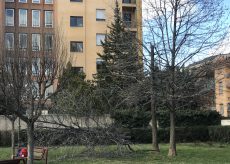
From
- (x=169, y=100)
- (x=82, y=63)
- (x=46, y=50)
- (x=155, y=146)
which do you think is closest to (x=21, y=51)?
(x=46, y=50)

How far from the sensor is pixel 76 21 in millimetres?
64438

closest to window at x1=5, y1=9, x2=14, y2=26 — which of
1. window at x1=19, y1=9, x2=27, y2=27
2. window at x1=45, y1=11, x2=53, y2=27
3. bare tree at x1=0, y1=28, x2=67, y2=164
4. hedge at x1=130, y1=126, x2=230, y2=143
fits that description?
window at x1=19, y1=9, x2=27, y2=27

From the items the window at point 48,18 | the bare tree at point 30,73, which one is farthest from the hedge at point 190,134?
the window at point 48,18

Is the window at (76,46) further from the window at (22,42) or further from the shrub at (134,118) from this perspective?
the window at (22,42)

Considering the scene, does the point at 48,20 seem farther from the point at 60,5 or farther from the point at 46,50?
the point at 46,50

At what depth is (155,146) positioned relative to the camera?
27594 mm

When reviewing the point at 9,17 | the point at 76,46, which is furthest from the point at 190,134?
the point at 9,17

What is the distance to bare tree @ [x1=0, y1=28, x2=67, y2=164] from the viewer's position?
56.7 ft

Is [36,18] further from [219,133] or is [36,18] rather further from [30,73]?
[30,73]

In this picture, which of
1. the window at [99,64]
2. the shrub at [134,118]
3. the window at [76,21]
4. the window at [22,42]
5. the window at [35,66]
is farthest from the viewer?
the window at [76,21]

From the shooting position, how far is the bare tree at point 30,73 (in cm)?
1728

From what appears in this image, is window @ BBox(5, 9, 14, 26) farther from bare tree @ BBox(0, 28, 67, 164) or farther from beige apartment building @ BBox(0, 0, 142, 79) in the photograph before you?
bare tree @ BBox(0, 28, 67, 164)

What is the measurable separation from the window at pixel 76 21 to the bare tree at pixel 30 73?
44594 millimetres

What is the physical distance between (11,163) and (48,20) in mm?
50750
